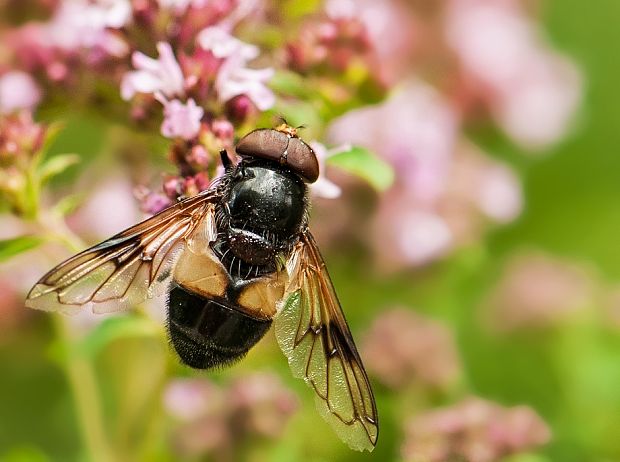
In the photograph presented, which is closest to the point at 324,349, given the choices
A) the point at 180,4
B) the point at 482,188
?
the point at 180,4

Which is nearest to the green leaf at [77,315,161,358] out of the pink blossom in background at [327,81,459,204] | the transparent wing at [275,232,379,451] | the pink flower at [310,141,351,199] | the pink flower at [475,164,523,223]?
the transparent wing at [275,232,379,451]

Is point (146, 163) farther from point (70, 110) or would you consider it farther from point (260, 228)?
point (260, 228)

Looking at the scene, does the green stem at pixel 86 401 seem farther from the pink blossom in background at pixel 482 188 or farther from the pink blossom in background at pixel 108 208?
the pink blossom in background at pixel 482 188

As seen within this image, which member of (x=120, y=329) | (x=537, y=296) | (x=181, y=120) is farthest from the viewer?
(x=537, y=296)

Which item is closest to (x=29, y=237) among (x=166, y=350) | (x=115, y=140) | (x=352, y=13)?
(x=166, y=350)

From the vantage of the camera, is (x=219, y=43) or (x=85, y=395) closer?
(x=219, y=43)

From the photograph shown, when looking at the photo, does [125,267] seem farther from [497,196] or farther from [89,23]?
[497,196]
